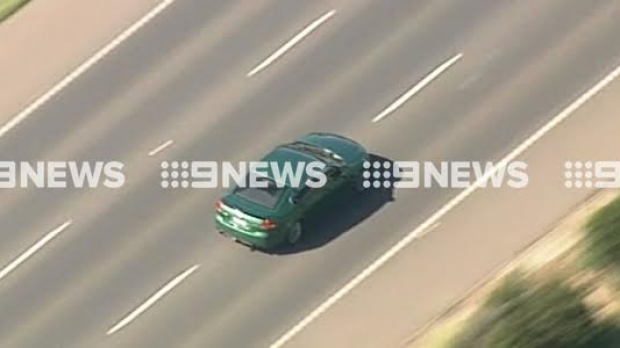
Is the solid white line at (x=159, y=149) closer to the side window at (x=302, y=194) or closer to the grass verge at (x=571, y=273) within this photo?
the side window at (x=302, y=194)

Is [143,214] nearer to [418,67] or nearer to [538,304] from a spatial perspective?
[418,67]

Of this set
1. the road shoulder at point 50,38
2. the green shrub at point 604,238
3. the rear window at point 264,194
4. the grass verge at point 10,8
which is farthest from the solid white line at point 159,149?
the green shrub at point 604,238

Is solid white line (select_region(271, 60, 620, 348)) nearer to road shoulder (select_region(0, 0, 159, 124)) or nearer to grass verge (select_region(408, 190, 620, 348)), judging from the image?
grass verge (select_region(408, 190, 620, 348))

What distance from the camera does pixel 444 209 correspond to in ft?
112

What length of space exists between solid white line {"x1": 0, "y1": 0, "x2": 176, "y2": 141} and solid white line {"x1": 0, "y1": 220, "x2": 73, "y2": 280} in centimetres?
322

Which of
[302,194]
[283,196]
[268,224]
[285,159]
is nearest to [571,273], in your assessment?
[302,194]

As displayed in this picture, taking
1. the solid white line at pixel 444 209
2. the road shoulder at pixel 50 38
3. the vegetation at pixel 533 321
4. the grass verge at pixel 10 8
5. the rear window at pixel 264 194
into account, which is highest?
the grass verge at pixel 10 8

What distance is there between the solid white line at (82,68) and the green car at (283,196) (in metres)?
5.50

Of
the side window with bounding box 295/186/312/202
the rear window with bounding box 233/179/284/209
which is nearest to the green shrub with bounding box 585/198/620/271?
the side window with bounding box 295/186/312/202

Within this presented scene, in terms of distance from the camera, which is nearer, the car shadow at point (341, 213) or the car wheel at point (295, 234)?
the car wheel at point (295, 234)

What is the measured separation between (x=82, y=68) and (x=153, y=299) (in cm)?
689

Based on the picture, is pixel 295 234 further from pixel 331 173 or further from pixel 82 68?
pixel 82 68

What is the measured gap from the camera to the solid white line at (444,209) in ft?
106

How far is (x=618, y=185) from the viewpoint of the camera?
111ft
